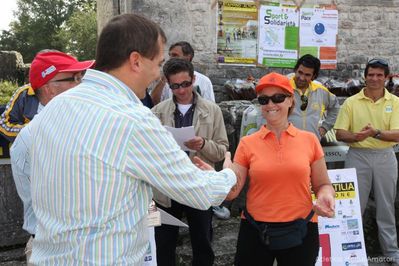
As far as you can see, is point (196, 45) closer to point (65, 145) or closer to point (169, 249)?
point (169, 249)

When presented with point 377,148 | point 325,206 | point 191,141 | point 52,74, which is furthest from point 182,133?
point 377,148

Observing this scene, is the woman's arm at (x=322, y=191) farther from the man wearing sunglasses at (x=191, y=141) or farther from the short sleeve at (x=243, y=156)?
the man wearing sunglasses at (x=191, y=141)

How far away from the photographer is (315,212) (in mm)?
2582

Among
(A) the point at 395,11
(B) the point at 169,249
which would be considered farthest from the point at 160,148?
(A) the point at 395,11

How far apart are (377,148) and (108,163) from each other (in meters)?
3.42

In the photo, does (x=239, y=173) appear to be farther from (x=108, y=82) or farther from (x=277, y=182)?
(x=108, y=82)

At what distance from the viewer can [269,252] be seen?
2.64 metres

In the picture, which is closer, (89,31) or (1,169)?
(1,169)

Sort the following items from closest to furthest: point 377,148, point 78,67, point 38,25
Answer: point 78,67 → point 377,148 → point 38,25

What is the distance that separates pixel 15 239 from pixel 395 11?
9.55 metres

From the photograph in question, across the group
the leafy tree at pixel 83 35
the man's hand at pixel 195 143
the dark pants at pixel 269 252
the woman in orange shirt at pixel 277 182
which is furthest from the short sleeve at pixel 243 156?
the leafy tree at pixel 83 35

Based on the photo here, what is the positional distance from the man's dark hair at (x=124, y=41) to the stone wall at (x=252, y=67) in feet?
22.9

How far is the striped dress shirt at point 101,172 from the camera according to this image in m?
1.33

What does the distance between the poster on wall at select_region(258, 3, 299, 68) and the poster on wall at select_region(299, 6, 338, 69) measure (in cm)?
19
